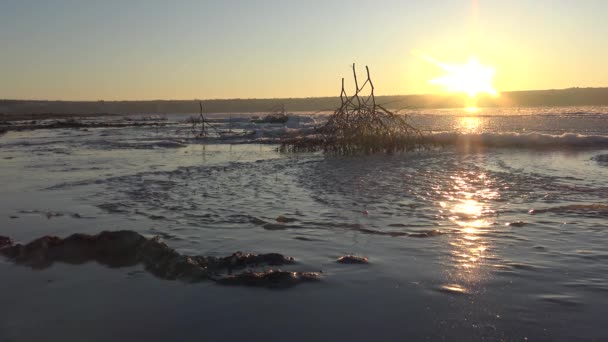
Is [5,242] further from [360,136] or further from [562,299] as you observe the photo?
[360,136]

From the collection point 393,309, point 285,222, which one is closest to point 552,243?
point 393,309

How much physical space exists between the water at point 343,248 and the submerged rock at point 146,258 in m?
0.17

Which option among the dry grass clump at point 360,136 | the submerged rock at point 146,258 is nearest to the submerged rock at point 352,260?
the submerged rock at point 146,258

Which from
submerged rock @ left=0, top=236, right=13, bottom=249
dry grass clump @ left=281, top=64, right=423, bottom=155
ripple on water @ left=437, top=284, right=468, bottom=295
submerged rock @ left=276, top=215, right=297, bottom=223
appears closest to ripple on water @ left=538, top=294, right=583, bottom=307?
ripple on water @ left=437, top=284, right=468, bottom=295

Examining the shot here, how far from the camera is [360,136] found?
17.2m

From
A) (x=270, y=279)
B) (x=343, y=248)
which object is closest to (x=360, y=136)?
(x=343, y=248)

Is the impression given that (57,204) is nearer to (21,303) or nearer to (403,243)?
(21,303)

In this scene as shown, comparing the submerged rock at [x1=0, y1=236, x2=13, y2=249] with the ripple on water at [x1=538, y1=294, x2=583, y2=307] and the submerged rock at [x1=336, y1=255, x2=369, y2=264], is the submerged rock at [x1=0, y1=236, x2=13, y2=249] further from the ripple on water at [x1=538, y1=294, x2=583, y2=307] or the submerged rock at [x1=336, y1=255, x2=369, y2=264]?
the ripple on water at [x1=538, y1=294, x2=583, y2=307]

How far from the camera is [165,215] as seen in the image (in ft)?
23.8

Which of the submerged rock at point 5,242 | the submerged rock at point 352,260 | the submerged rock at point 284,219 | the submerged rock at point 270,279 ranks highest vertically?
the submerged rock at point 284,219

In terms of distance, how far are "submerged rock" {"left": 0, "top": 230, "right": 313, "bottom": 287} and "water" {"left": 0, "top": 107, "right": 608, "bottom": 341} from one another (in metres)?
0.17

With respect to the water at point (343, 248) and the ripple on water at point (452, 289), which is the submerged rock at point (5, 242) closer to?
the water at point (343, 248)

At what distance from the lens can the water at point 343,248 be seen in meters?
3.62

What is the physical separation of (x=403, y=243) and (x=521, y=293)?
64.1 inches
